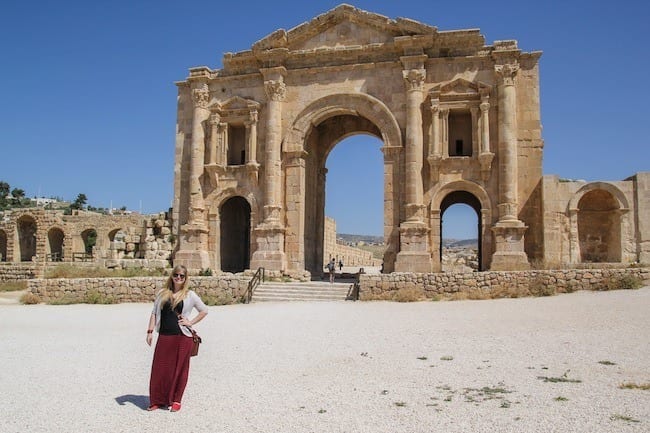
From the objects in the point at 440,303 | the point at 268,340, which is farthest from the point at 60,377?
the point at 440,303

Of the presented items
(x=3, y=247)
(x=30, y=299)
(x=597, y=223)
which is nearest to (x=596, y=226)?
(x=597, y=223)

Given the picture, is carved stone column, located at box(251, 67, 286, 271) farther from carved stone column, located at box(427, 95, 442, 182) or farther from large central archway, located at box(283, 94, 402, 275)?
carved stone column, located at box(427, 95, 442, 182)

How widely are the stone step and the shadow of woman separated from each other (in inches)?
424

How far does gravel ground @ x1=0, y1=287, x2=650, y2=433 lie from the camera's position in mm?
4953

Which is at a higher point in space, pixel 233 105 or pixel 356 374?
pixel 233 105

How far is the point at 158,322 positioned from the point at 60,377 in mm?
2247

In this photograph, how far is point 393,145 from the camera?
1948 cm

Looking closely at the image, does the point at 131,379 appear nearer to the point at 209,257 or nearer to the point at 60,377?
the point at 60,377

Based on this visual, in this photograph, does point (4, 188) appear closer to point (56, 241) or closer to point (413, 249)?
point (56, 241)

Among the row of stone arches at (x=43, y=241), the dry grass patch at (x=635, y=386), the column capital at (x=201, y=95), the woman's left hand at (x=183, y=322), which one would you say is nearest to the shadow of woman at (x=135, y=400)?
the woman's left hand at (x=183, y=322)

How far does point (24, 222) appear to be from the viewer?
115 ft

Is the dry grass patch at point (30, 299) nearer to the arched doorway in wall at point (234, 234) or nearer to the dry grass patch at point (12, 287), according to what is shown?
the dry grass patch at point (12, 287)

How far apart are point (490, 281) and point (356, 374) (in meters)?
10.1

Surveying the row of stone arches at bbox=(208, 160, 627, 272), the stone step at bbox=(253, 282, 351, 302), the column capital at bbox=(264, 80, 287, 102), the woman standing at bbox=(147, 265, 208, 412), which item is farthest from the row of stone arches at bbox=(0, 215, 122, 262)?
the woman standing at bbox=(147, 265, 208, 412)
